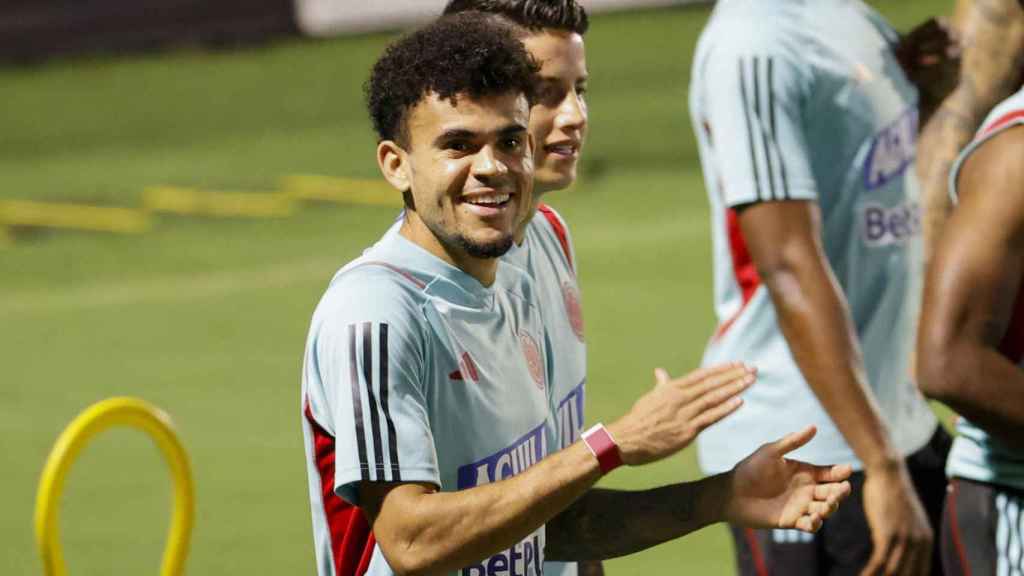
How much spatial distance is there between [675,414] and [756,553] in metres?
1.97

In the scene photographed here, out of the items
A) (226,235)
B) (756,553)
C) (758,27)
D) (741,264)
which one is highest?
(226,235)

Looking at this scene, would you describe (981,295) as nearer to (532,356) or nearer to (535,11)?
(532,356)

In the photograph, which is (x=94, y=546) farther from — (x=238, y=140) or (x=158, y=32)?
(x=158, y=32)

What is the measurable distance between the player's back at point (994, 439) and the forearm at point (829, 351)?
0.25 m

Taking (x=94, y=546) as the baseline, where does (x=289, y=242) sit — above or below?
→ above

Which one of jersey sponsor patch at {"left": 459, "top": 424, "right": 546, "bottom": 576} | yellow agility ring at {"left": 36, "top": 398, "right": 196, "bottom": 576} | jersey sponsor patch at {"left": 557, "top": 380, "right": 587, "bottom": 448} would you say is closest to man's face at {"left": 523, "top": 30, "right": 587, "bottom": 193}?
jersey sponsor patch at {"left": 557, "top": 380, "right": 587, "bottom": 448}

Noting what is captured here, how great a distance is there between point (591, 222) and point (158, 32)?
7.95 metres

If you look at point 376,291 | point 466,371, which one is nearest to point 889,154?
point 466,371

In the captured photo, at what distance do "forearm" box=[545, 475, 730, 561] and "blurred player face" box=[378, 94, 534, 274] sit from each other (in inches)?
24.2

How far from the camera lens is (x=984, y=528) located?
453 cm

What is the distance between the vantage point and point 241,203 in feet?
56.2

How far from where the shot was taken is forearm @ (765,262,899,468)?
4840 millimetres

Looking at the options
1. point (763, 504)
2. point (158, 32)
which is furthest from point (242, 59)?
point (763, 504)

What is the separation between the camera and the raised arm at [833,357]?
4750 millimetres
